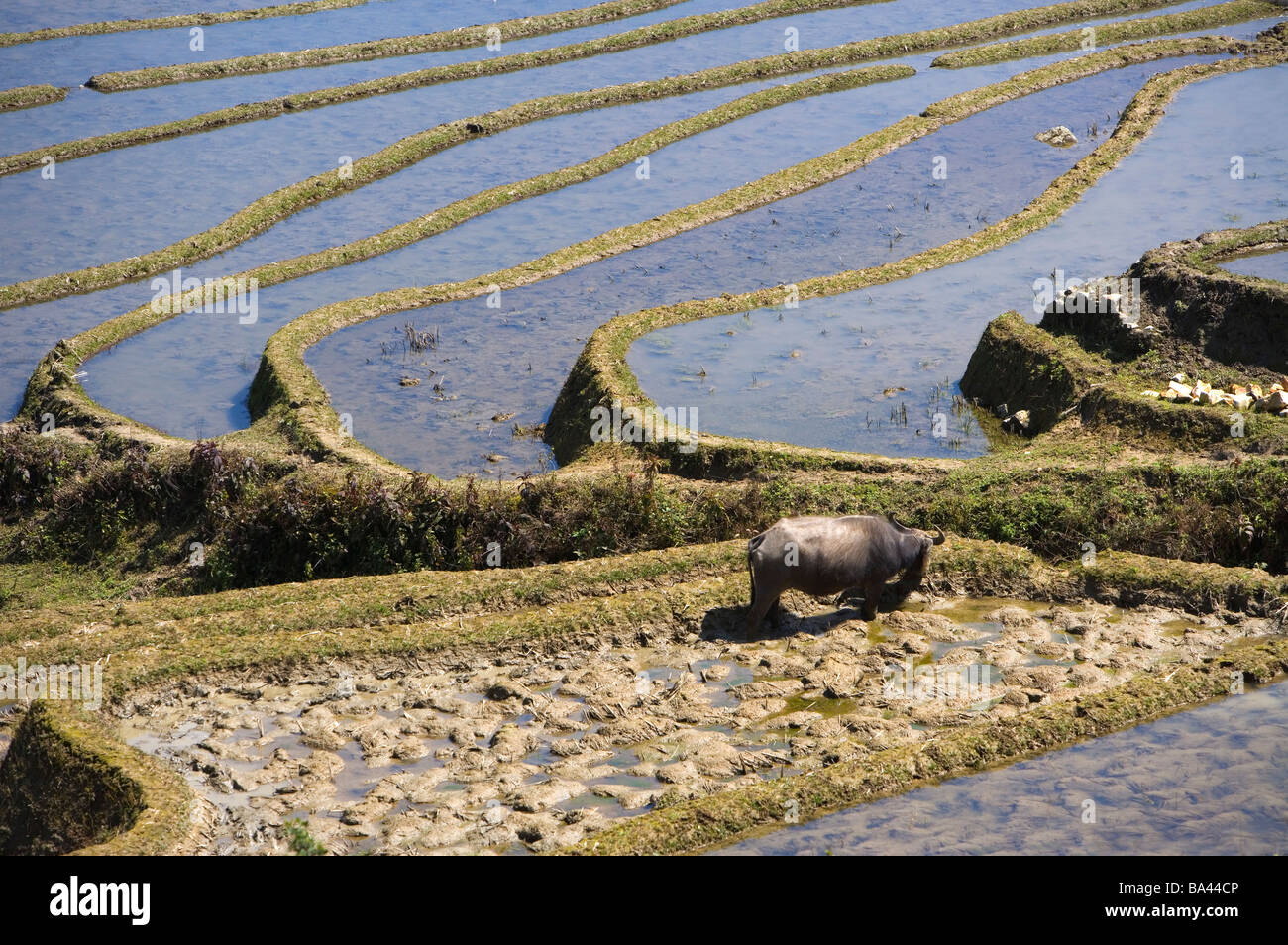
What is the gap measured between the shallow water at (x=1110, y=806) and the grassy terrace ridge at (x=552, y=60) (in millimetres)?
22467

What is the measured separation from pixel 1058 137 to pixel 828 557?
1667cm

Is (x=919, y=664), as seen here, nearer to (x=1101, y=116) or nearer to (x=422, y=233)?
(x=422, y=233)

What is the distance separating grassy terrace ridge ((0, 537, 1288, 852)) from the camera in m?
8.05

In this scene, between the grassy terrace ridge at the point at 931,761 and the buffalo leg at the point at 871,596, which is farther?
the buffalo leg at the point at 871,596

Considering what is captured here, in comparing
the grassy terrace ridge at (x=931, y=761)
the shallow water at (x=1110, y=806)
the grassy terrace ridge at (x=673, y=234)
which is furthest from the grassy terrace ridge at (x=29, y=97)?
the shallow water at (x=1110, y=806)

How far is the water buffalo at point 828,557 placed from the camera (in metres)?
9.92

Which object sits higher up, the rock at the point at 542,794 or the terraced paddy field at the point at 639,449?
the terraced paddy field at the point at 639,449

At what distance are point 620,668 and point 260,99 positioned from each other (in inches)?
854

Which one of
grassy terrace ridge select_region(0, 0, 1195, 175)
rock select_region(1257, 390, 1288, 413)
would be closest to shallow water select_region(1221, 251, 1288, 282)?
rock select_region(1257, 390, 1288, 413)

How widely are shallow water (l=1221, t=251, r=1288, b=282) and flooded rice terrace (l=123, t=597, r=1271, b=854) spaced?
7383 millimetres

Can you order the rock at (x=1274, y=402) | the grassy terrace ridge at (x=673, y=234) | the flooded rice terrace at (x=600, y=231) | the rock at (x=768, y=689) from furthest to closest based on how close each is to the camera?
the flooded rice terrace at (x=600, y=231) → the grassy terrace ridge at (x=673, y=234) → the rock at (x=1274, y=402) → the rock at (x=768, y=689)

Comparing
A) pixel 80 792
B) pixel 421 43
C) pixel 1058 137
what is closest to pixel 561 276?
pixel 1058 137

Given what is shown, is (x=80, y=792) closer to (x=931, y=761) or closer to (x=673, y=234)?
(x=931, y=761)

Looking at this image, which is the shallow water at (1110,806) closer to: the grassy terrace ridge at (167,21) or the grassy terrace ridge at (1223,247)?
the grassy terrace ridge at (1223,247)
